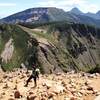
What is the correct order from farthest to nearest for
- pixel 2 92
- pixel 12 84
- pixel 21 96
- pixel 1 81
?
pixel 1 81 → pixel 12 84 → pixel 2 92 → pixel 21 96

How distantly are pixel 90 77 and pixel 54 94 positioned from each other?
11368mm

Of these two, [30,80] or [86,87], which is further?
[30,80]

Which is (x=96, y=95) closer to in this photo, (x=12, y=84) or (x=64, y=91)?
(x=64, y=91)

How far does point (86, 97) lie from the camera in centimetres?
2628

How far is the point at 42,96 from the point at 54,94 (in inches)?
38.3

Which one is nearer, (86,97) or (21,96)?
(86,97)

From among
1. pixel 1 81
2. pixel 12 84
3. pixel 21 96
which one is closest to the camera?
pixel 21 96

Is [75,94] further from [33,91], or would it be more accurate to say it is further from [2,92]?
[2,92]

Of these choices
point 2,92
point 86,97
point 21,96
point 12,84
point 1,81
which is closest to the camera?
point 86,97

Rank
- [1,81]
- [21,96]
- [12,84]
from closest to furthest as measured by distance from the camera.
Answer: [21,96] → [12,84] → [1,81]

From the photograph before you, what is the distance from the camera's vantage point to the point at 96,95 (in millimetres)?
26594

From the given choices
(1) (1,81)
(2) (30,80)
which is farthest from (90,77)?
(1) (1,81)

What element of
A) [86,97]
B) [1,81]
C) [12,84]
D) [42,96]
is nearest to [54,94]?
[42,96]

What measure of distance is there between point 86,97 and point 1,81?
1345 centimetres
